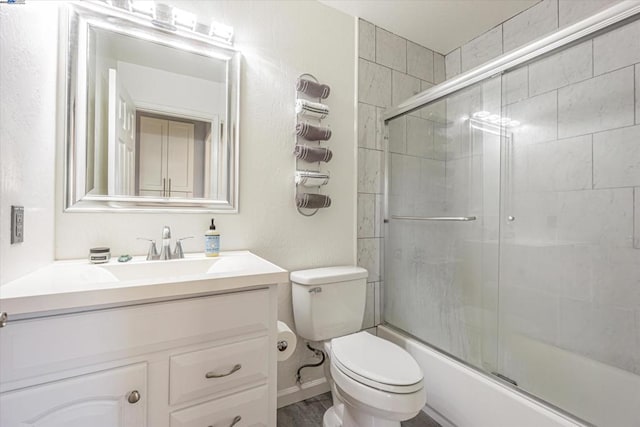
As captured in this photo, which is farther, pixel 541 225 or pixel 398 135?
pixel 398 135

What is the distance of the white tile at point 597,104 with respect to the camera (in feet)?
4.09

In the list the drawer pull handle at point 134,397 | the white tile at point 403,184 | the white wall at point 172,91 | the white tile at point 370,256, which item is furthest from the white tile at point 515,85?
the drawer pull handle at point 134,397

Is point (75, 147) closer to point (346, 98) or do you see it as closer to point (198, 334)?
point (198, 334)

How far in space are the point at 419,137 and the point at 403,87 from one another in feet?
1.66

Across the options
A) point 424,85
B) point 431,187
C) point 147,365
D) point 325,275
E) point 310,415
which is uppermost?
point 424,85

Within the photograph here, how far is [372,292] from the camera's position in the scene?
194cm

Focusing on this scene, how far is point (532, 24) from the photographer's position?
5.81 ft

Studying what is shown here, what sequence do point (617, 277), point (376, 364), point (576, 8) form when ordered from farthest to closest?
point (576, 8), point (617, 277), point (376, 364)

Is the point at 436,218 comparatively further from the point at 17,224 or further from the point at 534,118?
the point at 17,224

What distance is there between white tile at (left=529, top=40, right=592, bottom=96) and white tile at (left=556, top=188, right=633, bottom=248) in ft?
1.74

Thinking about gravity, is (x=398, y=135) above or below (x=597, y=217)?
above

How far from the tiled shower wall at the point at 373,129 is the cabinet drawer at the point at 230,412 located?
1.06m

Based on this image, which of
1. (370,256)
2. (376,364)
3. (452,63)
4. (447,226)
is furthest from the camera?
(452,63)

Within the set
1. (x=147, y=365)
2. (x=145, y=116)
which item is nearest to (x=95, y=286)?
(x=147, y=365)
